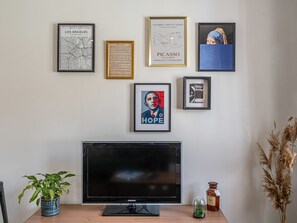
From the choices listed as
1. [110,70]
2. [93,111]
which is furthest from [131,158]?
[110,70]

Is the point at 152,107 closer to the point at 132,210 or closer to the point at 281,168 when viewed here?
the point at 132,210

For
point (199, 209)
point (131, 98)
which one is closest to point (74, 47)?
point (131, 98)

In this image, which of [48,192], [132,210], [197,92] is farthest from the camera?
[197,92]

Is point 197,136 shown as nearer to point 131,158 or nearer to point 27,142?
point 131,158

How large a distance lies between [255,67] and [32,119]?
5.83 ft

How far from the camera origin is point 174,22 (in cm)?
218

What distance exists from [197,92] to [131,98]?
0.51 m

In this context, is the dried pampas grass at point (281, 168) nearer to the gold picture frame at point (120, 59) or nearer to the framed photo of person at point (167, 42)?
the framed photo of person at point (167, 42)

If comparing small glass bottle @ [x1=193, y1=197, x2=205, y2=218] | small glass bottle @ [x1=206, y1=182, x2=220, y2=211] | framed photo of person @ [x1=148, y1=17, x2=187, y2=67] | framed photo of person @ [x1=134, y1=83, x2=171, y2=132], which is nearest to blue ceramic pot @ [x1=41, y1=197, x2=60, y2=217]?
framed photo of person @ [x1=134, y1=83, x2=171, y2=132]

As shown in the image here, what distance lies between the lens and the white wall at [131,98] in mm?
2180

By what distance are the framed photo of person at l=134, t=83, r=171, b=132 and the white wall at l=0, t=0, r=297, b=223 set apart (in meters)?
0.05

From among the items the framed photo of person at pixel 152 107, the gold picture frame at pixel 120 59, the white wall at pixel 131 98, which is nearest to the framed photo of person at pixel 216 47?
the white wall at pixel 131 98

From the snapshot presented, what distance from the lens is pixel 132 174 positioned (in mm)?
1998

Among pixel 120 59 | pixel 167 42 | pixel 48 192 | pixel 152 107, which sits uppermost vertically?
pixel 167 42
